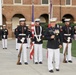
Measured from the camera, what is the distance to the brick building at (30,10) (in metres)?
49.3

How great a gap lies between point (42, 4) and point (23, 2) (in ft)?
9.89

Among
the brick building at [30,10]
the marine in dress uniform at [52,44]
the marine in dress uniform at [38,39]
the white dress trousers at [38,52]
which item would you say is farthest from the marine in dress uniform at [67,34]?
the brick building at [30,10]

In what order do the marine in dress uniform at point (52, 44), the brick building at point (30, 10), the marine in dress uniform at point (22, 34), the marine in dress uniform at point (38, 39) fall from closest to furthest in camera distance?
the marine in dress uniform at point (52, 44), the marine in dress uniform at point (22, 34), the marine in dress uniform at point (38, 39), the brick building at point (30, 10)

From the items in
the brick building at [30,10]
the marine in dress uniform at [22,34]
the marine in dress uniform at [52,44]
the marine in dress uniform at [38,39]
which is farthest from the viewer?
the brick building at [30,10]

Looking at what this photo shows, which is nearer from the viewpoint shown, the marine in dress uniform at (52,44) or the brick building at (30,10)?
the marine in dress uniform at (52,44)

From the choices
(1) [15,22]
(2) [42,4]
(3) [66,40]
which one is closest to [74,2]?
(2) [42,4]

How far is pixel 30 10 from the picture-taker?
164 feet

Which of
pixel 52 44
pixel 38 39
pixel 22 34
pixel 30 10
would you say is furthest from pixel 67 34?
pixel 30 10

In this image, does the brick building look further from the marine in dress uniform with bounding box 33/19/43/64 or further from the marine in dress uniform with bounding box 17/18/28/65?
the marine in dress uniform with bounding box 17/18/28/65

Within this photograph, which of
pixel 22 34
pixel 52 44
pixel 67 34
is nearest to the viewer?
pixel 52 44

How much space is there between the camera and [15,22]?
50.8 m

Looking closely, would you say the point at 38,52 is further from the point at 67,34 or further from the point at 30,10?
the point at 30,10

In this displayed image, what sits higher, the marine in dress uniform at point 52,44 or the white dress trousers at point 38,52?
→ the marine in dress uniform at point 52,44

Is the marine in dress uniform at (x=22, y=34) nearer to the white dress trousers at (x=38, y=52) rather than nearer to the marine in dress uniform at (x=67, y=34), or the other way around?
the white dress trousers at (x=38, y=52)
